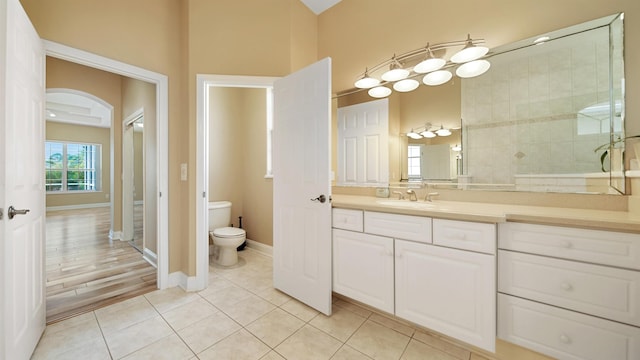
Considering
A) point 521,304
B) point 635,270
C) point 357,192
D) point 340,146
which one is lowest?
point 521,304

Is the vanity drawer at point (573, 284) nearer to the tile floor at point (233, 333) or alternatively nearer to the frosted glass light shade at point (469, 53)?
the tile floor at point (233, 333)

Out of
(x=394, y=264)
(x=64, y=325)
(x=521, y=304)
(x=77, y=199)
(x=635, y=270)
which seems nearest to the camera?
(x=635, y=270)

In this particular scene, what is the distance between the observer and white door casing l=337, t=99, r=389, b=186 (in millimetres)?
2215

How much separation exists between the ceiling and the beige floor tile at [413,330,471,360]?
3243 mm

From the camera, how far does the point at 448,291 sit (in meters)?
1.40

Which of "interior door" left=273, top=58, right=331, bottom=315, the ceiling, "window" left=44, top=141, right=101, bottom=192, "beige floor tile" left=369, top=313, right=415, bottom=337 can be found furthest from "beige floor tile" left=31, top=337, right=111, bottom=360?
"window" left=44, top=141, right=101, bottom=192

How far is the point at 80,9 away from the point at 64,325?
7.89 ft

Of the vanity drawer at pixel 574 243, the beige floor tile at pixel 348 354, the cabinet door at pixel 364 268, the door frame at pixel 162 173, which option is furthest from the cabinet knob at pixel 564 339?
the door frame at pixel 162 173

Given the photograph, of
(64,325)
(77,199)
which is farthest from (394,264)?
(77,199)

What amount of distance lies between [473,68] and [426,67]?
0.33m

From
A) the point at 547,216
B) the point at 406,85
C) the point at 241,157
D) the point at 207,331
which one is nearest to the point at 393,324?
the point at 547,216

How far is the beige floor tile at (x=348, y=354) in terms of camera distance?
143 centimetres

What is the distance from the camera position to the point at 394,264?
159 centimetres

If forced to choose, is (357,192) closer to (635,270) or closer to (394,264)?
(394,264)
